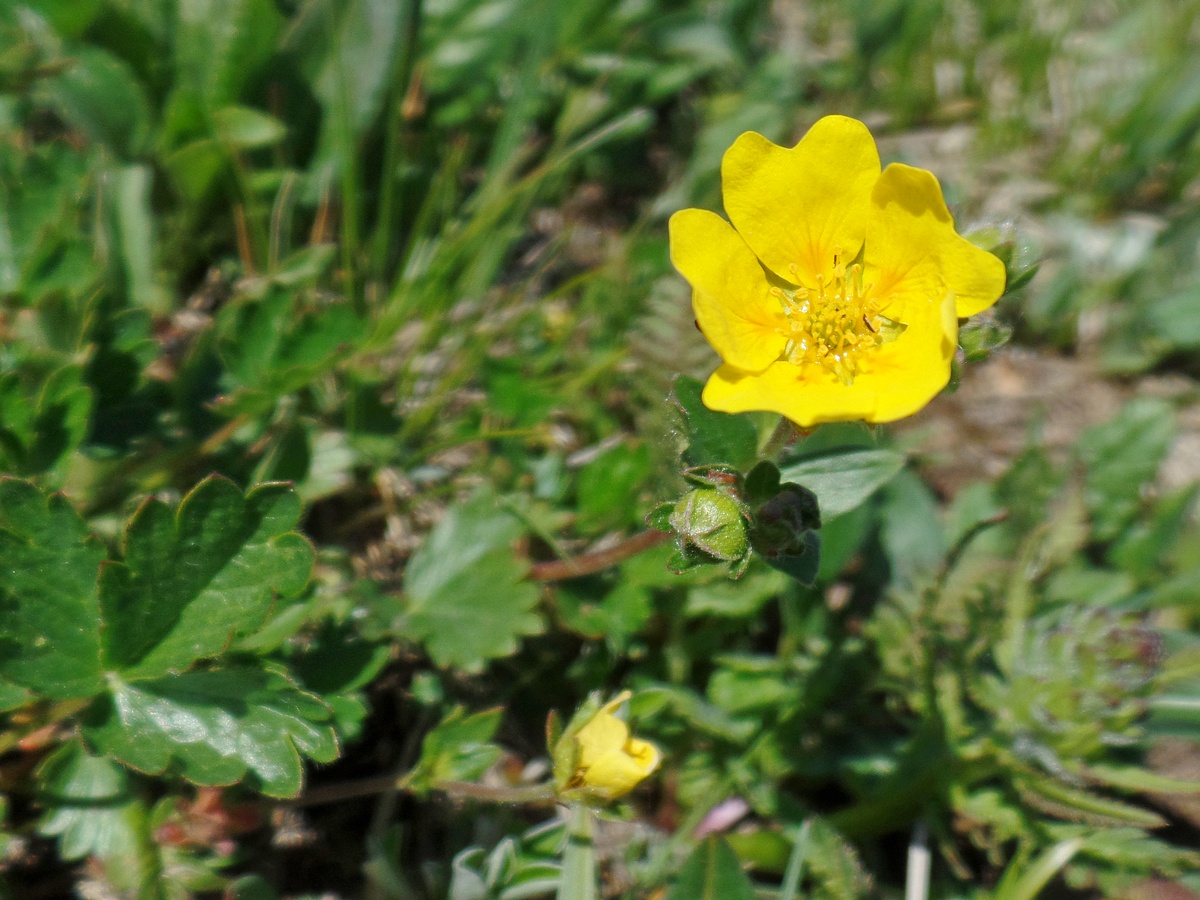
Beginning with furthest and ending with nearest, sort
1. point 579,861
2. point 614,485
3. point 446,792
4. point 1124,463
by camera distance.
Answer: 1. point 1124,463
2. point 614,485
3. point 446,792
4. point 579,861

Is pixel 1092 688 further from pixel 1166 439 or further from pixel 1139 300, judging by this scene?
pixel 1139 300

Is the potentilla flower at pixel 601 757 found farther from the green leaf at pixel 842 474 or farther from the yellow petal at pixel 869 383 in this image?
the yellow petal at pixel 869 383

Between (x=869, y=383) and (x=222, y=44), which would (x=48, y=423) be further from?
(x=869, y=383)

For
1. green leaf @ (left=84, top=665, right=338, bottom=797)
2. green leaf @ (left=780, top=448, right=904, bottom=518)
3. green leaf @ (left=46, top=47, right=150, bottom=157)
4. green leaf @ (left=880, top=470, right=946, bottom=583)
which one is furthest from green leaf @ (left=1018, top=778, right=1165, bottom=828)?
green leaf @ (left=46, top=47, right=150, bottom=157)

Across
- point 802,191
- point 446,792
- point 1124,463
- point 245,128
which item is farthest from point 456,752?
point 1124,463

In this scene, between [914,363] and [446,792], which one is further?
[446,792]
